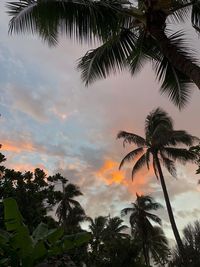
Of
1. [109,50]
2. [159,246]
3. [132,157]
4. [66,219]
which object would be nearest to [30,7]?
[109,50]

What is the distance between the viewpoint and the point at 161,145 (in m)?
32.6

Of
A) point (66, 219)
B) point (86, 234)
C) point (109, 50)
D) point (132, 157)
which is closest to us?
point (86, 234)

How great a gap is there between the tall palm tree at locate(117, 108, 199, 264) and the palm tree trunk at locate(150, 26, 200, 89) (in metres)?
22.5

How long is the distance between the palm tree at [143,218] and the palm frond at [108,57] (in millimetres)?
34048

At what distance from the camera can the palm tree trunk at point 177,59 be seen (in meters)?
8.69

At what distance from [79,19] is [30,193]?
457 inches

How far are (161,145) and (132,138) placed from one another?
7.90 feet

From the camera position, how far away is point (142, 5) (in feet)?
32.1

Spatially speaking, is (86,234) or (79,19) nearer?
(86,234)

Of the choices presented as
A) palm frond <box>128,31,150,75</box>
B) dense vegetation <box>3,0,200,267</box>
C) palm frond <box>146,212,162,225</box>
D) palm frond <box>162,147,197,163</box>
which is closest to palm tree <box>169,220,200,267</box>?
dense vegetation <box>3,0,200,267</box>

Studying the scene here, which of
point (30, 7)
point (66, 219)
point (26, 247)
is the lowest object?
point (26, 247)

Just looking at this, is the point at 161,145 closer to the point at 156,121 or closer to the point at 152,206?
the point at 156,121

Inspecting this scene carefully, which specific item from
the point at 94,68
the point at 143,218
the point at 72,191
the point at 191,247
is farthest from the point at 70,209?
the point at 94,68

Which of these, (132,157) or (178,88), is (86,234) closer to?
(178,88)
